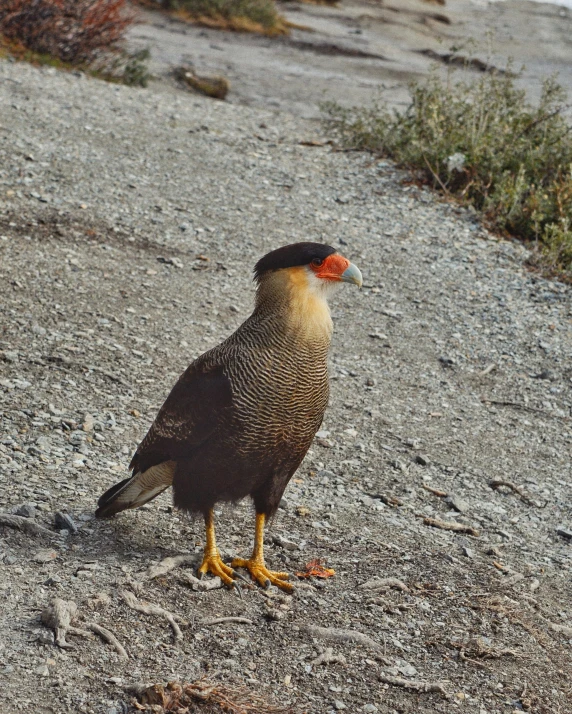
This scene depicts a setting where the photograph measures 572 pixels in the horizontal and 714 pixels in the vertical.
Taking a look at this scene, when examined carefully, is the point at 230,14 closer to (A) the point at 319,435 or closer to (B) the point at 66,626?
(A) the point at 319,435

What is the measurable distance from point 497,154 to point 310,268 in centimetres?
664

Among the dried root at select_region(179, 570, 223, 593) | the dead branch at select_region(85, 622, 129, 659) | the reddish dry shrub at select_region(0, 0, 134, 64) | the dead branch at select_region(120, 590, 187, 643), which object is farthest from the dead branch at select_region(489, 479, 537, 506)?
the reddish dry shrub at select_region(0, 0, 134, 64)

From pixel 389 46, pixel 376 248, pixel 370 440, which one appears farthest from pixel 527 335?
pixel 389 46

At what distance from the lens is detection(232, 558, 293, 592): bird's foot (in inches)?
172

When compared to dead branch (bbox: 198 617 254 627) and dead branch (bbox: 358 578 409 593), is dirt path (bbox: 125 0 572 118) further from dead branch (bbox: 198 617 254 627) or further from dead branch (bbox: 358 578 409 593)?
dead branch (bbox: 198 617 254 627)

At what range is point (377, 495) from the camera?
5.65 metres

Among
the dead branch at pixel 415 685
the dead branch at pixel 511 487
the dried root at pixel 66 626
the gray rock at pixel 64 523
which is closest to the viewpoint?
the dried root at pixel 66 626

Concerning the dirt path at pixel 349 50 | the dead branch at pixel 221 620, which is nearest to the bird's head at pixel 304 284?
the dead branch at pixel 221 620

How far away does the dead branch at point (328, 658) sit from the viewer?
12.7 feet

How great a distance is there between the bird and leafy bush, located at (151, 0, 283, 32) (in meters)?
16.9

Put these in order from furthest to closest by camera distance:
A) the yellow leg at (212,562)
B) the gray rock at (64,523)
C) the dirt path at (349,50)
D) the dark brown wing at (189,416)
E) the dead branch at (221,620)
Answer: the dirt path at (349,50) < the gray rock at (64,523) < the yellow leg at (212,562) < the dark brown wing at (189,416) < the dead branch at (221,620)

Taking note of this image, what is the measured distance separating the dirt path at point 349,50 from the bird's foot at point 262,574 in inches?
290

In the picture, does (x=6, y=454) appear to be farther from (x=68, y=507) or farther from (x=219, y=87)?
(x=219, y=87)

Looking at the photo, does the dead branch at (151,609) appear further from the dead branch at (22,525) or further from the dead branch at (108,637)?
the dead branch at (22,525)
